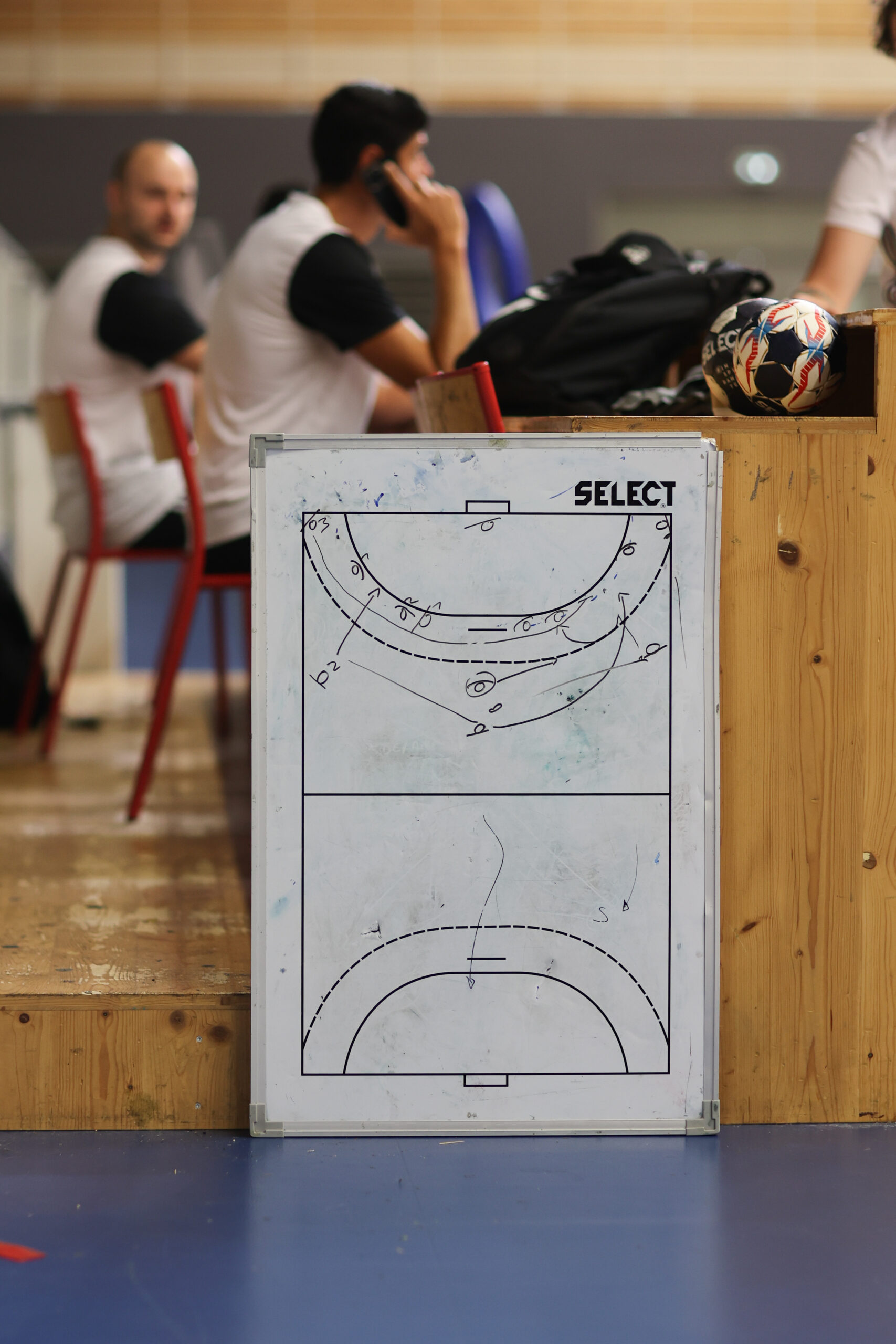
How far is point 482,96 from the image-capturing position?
7961 mm

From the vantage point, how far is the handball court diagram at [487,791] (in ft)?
4.59

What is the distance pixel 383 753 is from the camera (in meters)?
1.41

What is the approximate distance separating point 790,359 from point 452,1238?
95cm

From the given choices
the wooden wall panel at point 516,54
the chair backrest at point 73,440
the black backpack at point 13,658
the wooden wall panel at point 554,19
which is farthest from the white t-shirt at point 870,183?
the wooden wall panel at point 554,19

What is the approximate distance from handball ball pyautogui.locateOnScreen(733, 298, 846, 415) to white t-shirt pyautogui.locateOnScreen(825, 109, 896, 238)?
60 cm

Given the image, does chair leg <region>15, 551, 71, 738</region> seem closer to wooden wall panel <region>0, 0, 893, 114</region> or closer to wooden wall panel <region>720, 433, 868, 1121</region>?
wooden wall panel <region>720, 433, 868, 1121</region>

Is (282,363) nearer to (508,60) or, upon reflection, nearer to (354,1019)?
(354,1019)

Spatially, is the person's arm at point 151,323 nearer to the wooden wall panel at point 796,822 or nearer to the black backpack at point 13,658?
the black backpack at point 13,658

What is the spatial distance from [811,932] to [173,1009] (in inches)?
26.6

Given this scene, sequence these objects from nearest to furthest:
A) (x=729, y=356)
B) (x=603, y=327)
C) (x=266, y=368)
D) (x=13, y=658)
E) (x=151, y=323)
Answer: (x=729, y=356) < (x=603, y=327) < (x=266, y=368) < (x=151, y=323) < (x=13, y=658)

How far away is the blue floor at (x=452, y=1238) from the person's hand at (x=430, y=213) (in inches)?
63.7

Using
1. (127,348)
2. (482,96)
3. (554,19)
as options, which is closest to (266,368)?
(127,348)

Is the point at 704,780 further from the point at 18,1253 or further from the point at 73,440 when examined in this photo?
the point at 73,440

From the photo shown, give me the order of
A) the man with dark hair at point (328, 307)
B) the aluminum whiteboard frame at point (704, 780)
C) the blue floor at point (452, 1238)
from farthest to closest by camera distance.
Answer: the man with dark hair at point (328, 307), the aluminum whiteboard frame at point (704, 780), the blue floor at point (452, 1238)
